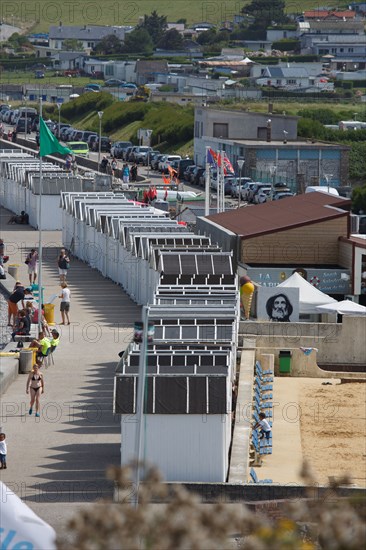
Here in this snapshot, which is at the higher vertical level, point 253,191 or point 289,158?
point 253,191

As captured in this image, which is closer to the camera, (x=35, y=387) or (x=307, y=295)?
(x=35, y=387)

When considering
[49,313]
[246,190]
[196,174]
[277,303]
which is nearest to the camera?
[49,313]

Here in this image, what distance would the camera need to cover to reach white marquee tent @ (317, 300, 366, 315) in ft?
119

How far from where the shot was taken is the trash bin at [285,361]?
114 ft

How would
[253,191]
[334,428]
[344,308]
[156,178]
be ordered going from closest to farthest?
1. [334,428]
2. [344,308]
3. [253,191]
4. [156,178]

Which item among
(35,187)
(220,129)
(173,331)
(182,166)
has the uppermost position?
(173,331)

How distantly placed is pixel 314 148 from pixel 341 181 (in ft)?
6.64

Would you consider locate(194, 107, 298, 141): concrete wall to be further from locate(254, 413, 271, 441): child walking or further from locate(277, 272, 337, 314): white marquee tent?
locate(254, 413, 271, 441): child walking

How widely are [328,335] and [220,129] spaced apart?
153 feet

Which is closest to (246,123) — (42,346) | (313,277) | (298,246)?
(298,246)

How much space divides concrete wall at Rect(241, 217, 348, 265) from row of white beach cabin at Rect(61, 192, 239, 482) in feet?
6.04

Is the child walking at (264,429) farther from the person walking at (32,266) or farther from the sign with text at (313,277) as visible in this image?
the person walking at (32,266)

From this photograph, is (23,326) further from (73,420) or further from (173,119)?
(173,119)

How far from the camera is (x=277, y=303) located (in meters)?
36.5
